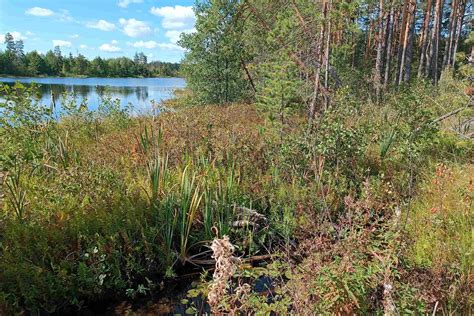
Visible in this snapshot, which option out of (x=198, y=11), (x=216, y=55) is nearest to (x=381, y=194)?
(x=216, y=55)

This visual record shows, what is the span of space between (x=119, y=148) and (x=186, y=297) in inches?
119

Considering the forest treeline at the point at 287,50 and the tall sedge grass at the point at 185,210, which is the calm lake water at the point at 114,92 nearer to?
the forest treeline at the point at 287,50

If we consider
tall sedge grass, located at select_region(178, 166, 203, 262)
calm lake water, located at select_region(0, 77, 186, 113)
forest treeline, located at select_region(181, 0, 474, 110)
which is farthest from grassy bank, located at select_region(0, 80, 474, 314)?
calm lake water, located at select_region(0, 77, 186, 113)

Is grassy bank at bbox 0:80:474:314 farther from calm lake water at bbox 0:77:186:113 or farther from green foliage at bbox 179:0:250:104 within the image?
green foliage at bbox 179:0:250:104

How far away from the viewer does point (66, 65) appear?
260ft

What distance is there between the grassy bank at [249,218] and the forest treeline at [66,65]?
66.9 metres

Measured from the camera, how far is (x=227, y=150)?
5000mm

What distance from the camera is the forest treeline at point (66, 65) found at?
64412 mm

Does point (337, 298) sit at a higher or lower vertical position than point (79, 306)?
higher

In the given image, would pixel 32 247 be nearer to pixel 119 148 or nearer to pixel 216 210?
pixel 216 210

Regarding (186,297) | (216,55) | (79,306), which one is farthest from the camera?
(216,55)

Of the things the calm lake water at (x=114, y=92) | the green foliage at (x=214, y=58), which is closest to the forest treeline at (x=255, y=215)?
the calm lake water at (x=114, y=92)

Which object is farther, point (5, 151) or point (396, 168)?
point (396, 168)

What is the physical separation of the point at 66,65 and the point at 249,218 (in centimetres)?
8796
